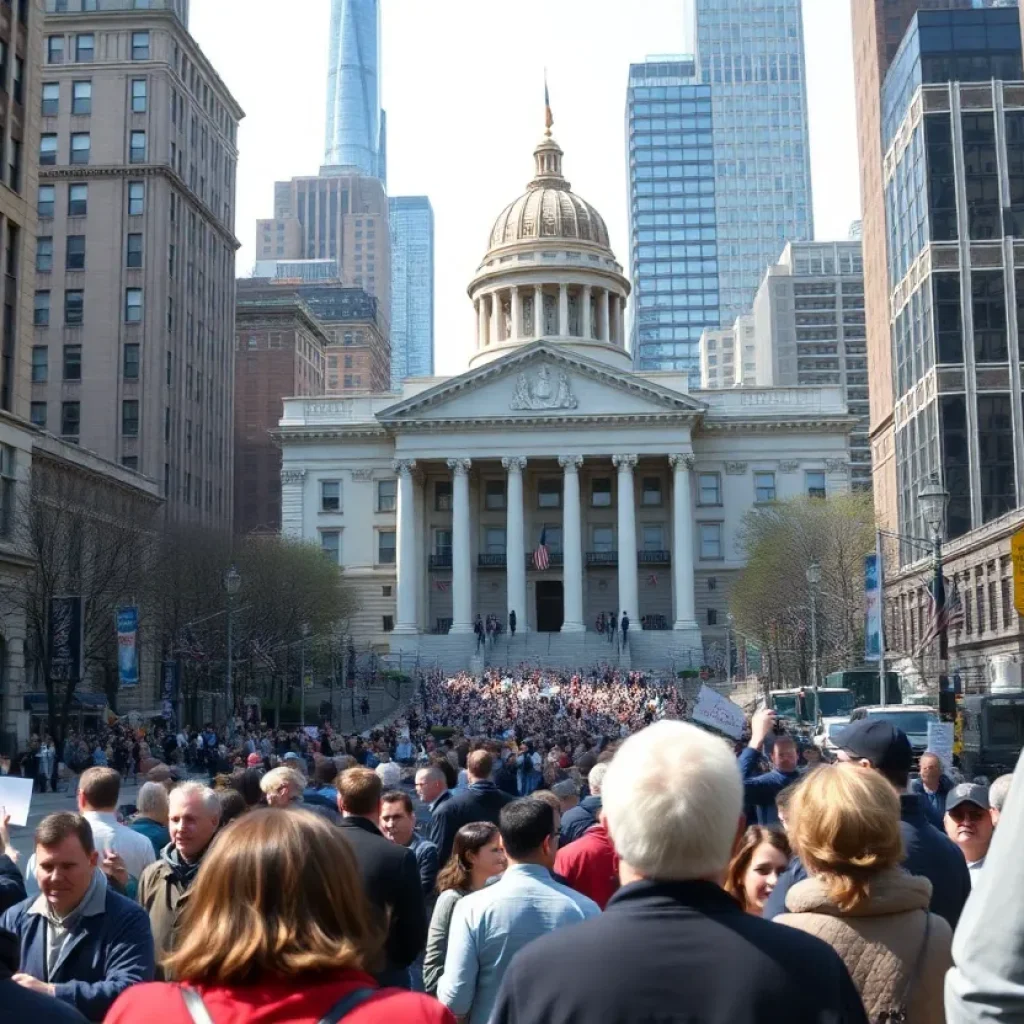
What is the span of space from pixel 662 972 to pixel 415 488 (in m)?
86.5

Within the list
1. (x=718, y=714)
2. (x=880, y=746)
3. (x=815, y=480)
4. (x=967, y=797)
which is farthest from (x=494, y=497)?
(x=880, y=746)

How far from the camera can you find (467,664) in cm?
7906

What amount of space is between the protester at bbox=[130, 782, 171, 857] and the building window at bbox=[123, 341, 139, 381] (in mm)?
86396

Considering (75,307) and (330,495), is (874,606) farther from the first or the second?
(75,307)

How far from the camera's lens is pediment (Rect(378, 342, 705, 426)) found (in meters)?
85.1

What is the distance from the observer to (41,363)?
93.4 meters

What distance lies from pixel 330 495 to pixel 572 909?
8600cm

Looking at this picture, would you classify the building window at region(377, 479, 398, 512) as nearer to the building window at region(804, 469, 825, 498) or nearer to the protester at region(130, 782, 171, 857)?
the building window at region(804, 469, 825, 498)

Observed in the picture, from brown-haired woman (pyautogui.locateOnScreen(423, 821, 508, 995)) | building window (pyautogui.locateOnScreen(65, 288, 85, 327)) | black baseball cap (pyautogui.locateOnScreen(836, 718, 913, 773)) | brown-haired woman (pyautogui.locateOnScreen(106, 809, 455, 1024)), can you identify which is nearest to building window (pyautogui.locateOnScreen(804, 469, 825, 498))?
building window (pyautogui.locateOnScreen(65, 288, 85, 327))

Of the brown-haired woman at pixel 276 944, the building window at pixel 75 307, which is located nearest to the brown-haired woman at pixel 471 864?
the brown-haired woman at pixel 276 944

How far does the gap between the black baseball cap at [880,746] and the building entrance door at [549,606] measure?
8378cm

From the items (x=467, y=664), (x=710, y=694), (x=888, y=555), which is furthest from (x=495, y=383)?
(x=710, y=694)

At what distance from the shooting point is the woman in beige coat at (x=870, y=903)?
5.04 metres

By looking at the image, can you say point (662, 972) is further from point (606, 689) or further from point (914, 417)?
point (914, 417)
